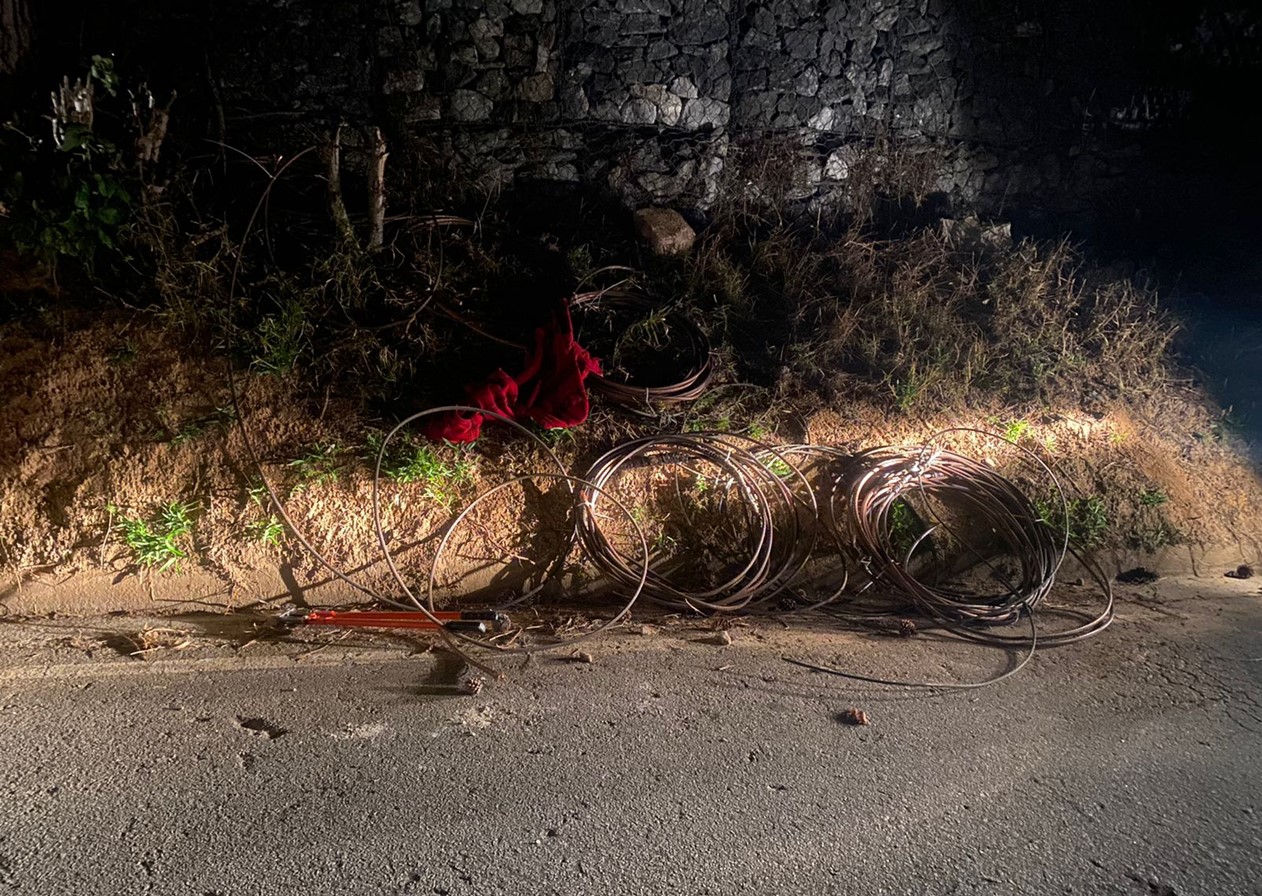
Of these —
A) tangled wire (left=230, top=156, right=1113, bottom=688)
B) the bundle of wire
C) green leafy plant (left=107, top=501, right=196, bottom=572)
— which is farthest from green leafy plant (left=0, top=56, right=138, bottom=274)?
the bundle of wire

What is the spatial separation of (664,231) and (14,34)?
4.52m

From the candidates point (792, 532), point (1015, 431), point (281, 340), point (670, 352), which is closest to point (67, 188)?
point (281, 340)

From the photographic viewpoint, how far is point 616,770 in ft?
9.27

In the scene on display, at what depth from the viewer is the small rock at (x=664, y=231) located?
5492mm

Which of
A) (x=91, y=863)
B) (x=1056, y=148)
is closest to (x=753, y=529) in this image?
(x=91, y=863)

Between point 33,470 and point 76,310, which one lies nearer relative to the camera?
point 33,470

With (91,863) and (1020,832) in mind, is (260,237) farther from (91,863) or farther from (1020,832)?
(1020,832)

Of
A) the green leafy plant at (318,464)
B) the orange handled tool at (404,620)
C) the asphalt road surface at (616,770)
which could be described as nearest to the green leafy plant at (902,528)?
the asphalt road surface at (616,770)

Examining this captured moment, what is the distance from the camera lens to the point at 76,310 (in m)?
4.19

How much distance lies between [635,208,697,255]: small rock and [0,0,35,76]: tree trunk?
4.27 meters

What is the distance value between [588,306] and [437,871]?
3.58 metres

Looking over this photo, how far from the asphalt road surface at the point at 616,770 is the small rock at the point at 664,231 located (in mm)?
3050

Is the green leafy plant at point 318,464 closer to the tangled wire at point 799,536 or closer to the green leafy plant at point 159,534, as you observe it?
the tangled wire at point 799,536

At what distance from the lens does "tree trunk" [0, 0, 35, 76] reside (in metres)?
4.59
